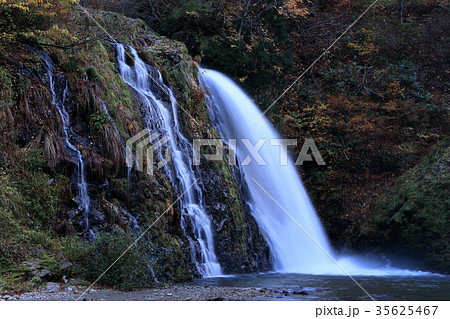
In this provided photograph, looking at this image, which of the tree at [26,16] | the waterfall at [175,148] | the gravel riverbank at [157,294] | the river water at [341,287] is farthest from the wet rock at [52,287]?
the tree at [26,16]

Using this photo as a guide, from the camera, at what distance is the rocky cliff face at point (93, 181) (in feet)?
27.5

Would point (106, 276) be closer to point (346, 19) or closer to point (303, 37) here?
point (303, 37)

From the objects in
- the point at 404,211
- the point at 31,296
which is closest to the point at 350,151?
the point at 404,211

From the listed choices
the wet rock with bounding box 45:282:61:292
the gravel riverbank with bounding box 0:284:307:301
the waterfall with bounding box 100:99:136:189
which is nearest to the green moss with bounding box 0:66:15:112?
the waterfall with bounding box 100:99:136:189

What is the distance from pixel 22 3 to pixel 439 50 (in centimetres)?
1939

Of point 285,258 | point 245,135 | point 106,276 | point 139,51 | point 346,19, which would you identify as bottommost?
point 285,258

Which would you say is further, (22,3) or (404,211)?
(404,211)

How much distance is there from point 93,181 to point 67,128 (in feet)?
4.43

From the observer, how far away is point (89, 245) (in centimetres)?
827

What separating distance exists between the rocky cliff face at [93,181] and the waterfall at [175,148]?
0.29 metres
